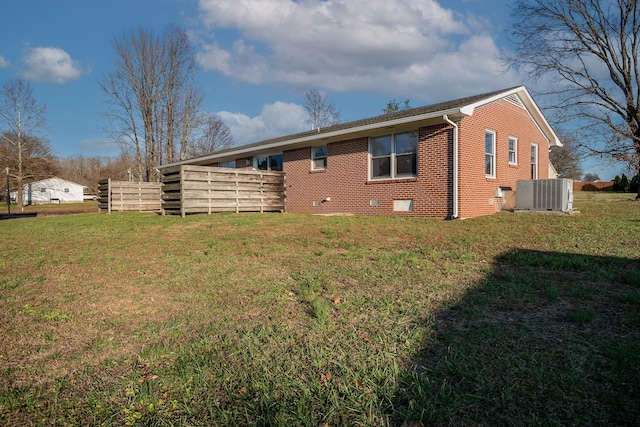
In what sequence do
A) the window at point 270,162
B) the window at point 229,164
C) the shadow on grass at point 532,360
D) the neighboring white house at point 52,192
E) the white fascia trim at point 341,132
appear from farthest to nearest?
1. the neighboring white house at point 52,192
2. the window at point 229,164
3. the window at point 270,162
4. the white fascia trim at point 341,132
5. the shadow on grass at point 532,360

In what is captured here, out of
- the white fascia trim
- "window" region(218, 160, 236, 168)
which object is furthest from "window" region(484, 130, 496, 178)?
"window" region(218, 160, 236, 168)

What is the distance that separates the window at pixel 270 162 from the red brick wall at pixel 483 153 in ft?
26.8

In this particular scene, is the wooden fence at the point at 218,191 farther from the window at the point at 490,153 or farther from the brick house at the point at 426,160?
the window at the point at 490,153

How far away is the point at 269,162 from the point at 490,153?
9.22 m

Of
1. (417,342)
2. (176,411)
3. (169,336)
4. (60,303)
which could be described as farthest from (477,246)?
(60,303)

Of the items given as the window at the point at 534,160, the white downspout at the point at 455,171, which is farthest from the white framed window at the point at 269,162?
the window at the point at 534,160

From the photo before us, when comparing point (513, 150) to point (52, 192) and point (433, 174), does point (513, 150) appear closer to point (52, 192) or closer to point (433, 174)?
point (433, 174)

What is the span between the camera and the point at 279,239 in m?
7.11

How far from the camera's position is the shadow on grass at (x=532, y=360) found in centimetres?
182

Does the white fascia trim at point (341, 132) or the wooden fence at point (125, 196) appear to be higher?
the white fascia trim at point (341, 132)

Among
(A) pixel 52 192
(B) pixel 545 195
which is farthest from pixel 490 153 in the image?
(A) pixel 52 192

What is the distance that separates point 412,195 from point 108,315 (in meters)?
9.37

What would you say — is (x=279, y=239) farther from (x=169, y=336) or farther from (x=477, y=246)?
(x=169, y=336)

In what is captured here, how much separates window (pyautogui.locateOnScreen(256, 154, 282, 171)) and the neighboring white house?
145 feet
